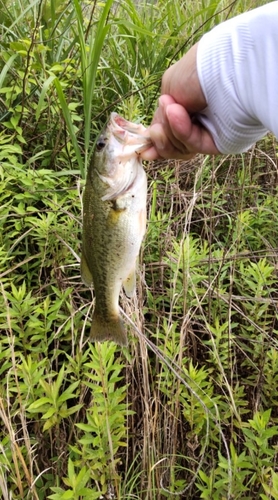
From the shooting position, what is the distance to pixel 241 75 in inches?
45.0

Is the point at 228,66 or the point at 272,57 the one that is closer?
the point at 272,57

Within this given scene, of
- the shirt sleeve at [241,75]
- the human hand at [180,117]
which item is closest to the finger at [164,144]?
the human hand at [180,117]

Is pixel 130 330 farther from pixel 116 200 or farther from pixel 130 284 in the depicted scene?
pixel 116 200


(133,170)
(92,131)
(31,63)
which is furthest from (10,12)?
(133,170)

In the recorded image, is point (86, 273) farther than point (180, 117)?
Yes

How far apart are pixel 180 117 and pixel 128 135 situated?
0.59ft

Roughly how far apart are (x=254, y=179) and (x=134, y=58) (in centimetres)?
123

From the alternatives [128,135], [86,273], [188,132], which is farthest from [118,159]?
[86,273]

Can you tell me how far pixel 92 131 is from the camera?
2846mm

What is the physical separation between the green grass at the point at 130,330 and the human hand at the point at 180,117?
1.98 ft

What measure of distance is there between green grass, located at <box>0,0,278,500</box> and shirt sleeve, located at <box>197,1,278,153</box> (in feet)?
2.47

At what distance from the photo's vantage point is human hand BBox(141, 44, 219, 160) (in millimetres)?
1292

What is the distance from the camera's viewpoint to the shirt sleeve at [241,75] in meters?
1.05

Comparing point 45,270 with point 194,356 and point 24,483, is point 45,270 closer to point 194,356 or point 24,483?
point 194,356
